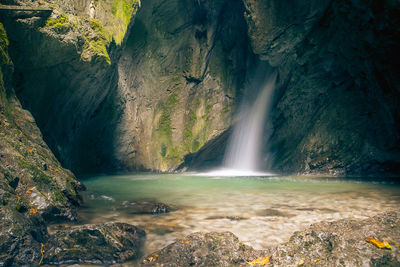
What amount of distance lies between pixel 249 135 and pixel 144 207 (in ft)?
37.5

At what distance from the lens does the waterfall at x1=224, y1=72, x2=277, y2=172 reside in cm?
1555

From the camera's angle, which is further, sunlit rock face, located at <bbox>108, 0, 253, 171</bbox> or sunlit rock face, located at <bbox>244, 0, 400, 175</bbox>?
sunlit rock face, located at <bbox>108, 0, 253, 171</bbox>

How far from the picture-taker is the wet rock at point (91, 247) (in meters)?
2.65

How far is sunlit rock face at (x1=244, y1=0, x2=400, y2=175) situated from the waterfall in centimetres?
119

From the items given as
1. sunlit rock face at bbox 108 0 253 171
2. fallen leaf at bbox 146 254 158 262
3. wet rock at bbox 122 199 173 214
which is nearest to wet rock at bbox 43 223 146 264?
fallen leaf at bbox 146 254 158 262

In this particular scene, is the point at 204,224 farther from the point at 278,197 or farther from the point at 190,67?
the point at 190,67

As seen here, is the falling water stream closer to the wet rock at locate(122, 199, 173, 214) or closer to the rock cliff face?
the wet rock at locate(122, 199, 173, 214)

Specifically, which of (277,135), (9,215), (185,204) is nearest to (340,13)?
(277,135)

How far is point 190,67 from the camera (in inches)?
663

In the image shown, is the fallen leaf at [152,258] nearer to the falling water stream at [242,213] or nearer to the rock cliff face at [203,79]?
the falling water stream at [242,213]

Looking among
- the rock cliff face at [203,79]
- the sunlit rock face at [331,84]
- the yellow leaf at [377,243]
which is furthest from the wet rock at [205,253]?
the sunlit rock face at [331,84]

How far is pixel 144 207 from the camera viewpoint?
5.17 m

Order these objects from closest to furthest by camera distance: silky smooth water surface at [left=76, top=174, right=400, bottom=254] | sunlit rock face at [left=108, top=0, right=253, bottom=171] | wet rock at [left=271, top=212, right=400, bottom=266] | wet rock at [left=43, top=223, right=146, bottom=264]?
wet rock at [left=271, top=212, right=400, bottom=266] < wet rock at [left=43, top=223, right=146, bottom=264] < silky smooth water surface at [left=76, top=174, right=400, bottom=254] < sunlit rock face at [left=108, top=0, right=253, bottom=171]

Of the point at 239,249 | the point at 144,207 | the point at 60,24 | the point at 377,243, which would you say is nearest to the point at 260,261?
the point at 239,249
